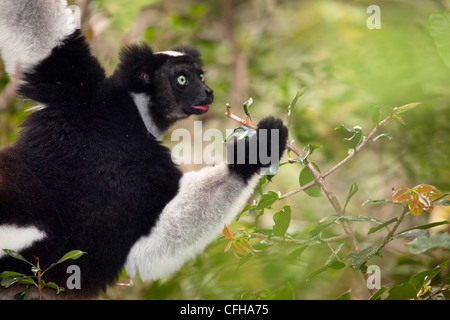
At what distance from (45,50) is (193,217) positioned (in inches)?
54.1

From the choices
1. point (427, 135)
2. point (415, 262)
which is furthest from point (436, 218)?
point (415, 262)

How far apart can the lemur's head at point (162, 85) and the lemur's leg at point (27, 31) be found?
0.53 metres


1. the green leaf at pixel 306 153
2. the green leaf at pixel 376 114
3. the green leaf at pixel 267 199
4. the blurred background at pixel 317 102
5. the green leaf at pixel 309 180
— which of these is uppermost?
the green leaf at pixel 376 114

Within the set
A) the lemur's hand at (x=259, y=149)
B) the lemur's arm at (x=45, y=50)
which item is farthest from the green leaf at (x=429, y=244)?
the lemur's arm at (x=45, y=50)

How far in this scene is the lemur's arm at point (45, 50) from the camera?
2877mm

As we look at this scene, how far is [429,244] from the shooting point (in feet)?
6.05

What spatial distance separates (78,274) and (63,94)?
110cm

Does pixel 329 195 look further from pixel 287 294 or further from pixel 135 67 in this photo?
pixel 135 67

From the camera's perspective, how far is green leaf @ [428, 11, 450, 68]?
230cm

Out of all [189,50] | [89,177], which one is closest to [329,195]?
[89,177]

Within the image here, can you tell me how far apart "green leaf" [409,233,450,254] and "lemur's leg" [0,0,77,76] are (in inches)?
91.6

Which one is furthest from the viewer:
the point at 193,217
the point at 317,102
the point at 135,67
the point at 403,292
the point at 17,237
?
the point at 317,102

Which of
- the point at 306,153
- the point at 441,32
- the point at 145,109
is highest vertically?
the point at 441,32

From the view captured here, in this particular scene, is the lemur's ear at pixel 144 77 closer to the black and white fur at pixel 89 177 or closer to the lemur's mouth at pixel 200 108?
the black and white fur at pixel 89 177
